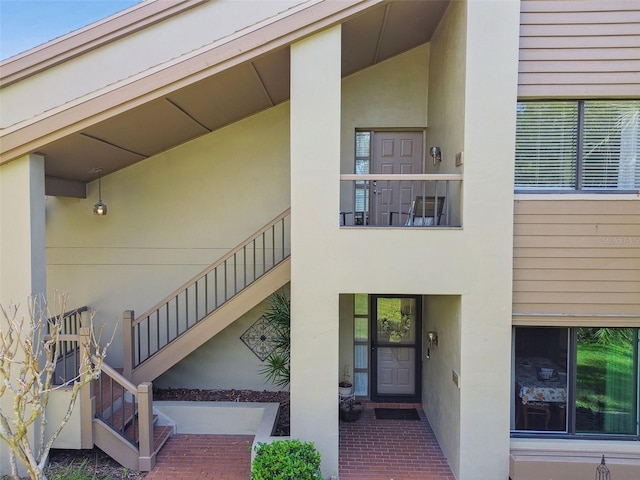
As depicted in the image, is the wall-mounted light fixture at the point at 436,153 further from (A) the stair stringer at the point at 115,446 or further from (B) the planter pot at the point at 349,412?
(A) the stair stringer at the point at 115,446

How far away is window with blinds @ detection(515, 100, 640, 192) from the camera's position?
5.20 m

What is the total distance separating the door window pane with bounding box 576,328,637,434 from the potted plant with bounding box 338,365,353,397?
340 centimetres

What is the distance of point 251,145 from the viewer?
7.37m

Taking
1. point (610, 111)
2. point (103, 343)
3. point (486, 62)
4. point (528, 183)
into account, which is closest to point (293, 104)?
point (486, 62)

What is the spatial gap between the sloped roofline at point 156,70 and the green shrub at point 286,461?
4.51 metres

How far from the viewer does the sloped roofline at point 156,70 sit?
15.4ft

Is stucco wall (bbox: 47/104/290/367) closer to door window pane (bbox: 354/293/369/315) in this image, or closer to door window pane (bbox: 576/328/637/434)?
door window pane (bbox: 354/293/369/315)

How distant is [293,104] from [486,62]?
2.52 meters

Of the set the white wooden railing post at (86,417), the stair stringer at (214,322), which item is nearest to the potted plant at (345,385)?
the stair stringer at (214,322)

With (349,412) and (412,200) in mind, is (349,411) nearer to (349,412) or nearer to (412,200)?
(349,412)

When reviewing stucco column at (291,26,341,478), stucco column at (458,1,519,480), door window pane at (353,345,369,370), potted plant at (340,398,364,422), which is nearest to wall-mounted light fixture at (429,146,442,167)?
stucco column at (458,1,519,480)

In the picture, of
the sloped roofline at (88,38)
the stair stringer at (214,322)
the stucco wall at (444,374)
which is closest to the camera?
the sloped roofline at (88,38)

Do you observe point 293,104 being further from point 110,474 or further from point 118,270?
point 110,474

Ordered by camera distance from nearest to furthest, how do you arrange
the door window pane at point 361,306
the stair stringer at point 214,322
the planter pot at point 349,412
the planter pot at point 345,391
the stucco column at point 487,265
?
the stucco column at point 487,265 < the stair stringer at point 214,322 < the planter pot at point 349,412 < the planter pot at point 345,391 < the door window pane at point 361,306
